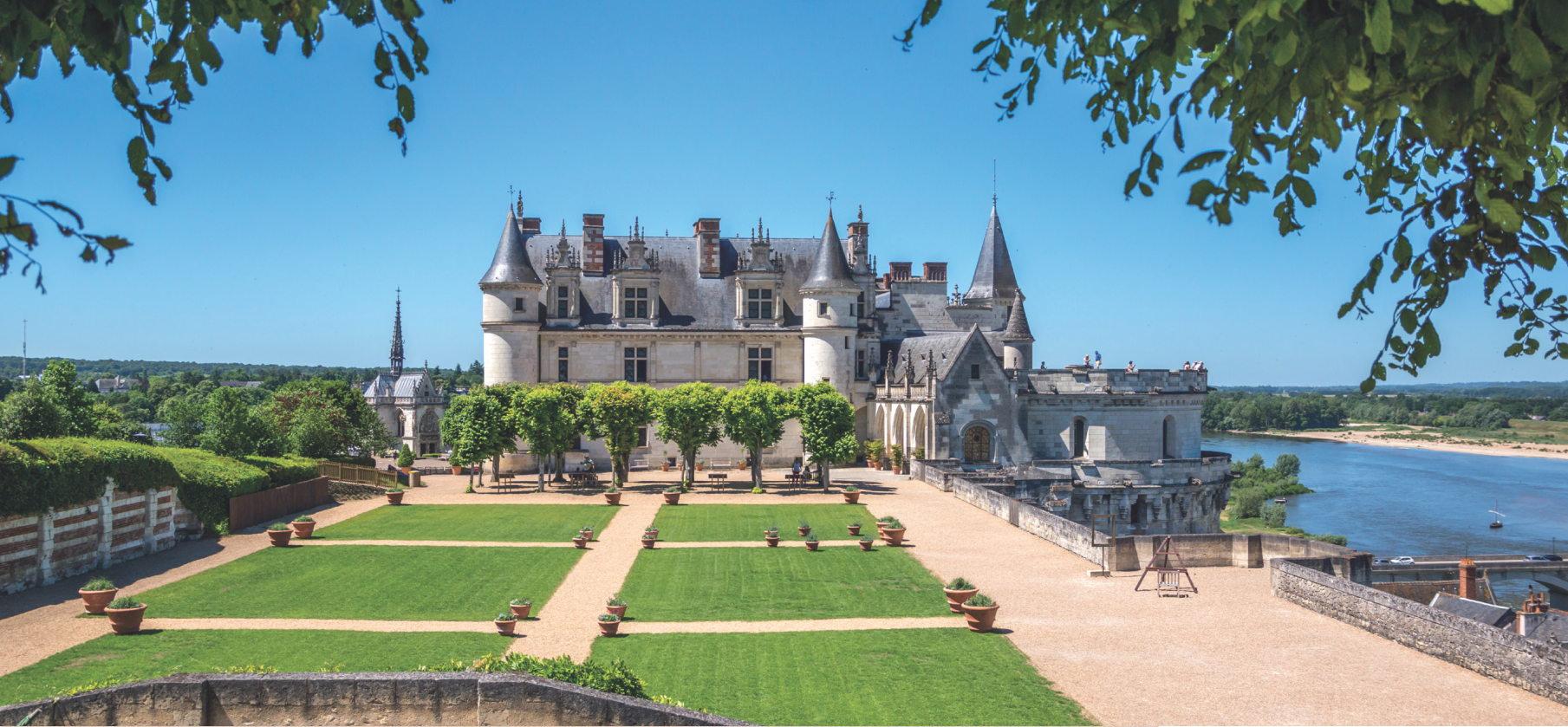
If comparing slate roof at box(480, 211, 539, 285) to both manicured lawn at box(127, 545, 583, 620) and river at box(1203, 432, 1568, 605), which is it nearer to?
manicured lawn at box(127, 545, 583, 620)

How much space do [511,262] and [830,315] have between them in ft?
48.9

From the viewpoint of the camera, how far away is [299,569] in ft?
72.0

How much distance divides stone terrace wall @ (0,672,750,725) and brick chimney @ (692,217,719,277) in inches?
1502

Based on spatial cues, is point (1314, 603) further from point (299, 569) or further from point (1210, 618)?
point (299, 569)

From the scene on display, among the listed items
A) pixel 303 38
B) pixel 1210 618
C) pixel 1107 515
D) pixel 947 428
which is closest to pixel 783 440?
pixel 947 428

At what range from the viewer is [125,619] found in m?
16.1

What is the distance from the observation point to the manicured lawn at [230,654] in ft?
44.7

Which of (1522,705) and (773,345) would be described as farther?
(773,345)

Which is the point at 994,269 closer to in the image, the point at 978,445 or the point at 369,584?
the point at 978,445

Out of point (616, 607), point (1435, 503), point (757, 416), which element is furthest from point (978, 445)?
point (1435, 503)

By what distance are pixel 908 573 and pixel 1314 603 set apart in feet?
26.0

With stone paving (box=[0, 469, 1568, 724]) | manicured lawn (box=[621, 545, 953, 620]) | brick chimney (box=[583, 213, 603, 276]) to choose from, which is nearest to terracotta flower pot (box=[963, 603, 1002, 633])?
stone paving (box=[0, 469, 1568, 724])

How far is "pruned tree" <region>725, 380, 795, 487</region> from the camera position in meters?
36.4

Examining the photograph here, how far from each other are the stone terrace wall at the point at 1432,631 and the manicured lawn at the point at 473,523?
1820 cm
